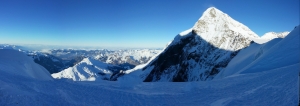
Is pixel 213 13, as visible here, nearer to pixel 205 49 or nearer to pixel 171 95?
pixel 205 49

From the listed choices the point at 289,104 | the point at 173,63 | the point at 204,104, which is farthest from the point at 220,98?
the point at 173,63

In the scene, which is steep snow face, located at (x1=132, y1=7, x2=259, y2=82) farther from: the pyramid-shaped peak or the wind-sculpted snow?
the wind-sculpted snow

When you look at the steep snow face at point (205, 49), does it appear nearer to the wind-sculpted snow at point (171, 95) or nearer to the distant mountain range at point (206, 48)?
the distant mountain range at point (206, 48)

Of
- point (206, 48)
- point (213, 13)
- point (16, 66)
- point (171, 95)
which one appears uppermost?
point (213, 13)

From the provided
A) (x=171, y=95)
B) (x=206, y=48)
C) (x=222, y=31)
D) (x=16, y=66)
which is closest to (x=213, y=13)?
(x=222, y=31)

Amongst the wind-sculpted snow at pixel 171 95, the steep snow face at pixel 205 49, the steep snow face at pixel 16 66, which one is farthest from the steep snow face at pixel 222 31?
the steep snow face at pixel 16 66

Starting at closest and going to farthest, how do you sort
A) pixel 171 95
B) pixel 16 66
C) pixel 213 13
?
pixel 171 95 < pixel 16 66 < pixel 213 13

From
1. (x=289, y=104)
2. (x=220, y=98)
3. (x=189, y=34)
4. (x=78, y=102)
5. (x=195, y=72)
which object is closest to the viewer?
(x=289, y=104)

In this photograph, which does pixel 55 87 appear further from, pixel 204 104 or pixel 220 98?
pixel 220 98
